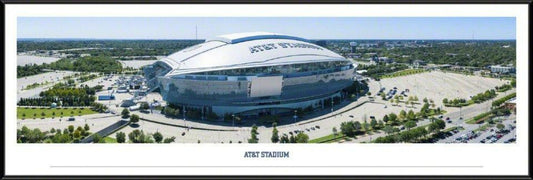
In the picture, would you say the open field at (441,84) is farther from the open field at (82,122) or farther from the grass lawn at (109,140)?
the open field at (82,122)

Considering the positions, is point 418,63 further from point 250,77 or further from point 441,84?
point 250,77

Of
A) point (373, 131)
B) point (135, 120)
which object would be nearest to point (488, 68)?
point (373, 131)

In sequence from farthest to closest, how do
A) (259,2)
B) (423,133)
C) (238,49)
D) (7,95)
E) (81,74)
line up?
(81,74)
(238,49)
(423,133)
(7,95)
(259,2)

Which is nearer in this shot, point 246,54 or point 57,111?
point 57,111

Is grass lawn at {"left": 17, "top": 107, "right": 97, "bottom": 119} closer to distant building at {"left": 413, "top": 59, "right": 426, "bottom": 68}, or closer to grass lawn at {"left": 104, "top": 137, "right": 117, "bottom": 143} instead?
grass lawn at {"left": 104, "top": 137, "right": 117, "bottom": 143}

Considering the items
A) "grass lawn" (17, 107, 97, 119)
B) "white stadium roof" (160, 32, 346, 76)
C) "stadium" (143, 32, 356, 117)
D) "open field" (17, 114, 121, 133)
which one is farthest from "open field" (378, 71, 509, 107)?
"grass lawn" (17, 107, 97, 119)

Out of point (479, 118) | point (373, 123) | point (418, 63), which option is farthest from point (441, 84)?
point (373, 123)

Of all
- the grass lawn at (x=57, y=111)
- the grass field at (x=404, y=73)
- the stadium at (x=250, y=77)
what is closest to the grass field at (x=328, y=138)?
the stadium at (x=250, y=77)

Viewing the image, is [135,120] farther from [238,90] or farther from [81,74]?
[81,74]
